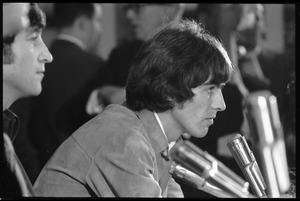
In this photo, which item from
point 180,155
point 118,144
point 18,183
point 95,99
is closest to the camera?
point 118,144

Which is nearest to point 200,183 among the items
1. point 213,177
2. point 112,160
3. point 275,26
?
point 213,177

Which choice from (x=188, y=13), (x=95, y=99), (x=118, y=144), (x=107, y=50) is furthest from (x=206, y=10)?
(x=118, y=144)

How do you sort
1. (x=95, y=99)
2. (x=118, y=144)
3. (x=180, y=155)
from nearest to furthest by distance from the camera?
(x=118, y=144), (x=180, y=155), (x=95, y=99)

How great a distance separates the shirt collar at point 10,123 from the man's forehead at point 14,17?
0.81ft

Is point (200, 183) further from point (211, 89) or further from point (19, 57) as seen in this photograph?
point (19, 57)

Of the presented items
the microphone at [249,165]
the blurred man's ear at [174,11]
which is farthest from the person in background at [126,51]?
the microphone at [249,165]

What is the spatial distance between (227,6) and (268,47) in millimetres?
187

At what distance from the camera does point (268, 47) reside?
187cm

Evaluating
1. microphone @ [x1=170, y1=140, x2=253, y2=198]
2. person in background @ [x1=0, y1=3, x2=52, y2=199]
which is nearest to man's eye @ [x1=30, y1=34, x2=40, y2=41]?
person in background @ [x1=0, y1=3, x2=52, y2=199]

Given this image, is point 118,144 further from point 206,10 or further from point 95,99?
point 206,10

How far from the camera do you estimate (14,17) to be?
5.64 ft

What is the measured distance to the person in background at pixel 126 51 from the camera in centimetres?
184

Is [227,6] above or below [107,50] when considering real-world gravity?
above

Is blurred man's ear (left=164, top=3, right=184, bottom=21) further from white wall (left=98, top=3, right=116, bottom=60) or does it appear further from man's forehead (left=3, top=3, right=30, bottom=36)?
man's forehead (left=3, top=3, right=30, bottom=36)
